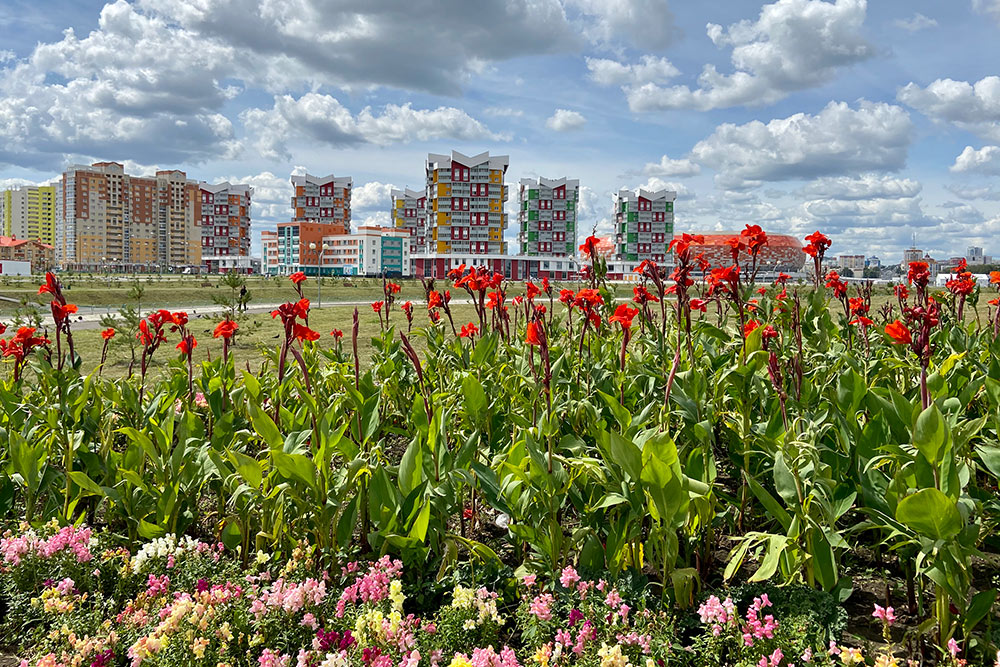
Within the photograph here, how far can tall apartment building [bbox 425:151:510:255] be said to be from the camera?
6438 centimetres

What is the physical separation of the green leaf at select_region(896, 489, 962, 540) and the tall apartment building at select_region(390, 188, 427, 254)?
245 ft

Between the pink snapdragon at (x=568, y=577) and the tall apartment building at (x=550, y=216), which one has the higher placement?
the tall apartment building at (x=550, y=216)

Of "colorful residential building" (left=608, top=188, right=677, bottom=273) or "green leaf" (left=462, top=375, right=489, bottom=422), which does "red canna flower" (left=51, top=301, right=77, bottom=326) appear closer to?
"green leaf" (left=462, top=375, right=489, bottom=422)

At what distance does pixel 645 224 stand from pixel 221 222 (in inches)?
2342

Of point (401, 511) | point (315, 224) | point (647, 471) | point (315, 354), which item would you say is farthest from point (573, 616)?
point (315, 224)

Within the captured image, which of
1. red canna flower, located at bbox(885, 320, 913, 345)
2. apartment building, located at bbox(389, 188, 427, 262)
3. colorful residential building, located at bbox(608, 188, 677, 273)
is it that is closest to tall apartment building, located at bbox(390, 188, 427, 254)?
apartment building, located at bbox(389, 188, 427, 262)

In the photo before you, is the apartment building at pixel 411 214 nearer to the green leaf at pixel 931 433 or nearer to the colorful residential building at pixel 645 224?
the colorful residential building at pixel 645 224

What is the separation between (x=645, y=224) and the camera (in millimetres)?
78375

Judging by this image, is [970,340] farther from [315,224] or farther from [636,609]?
[315,224]

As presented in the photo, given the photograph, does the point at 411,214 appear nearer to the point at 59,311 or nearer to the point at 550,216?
the point at 550,216

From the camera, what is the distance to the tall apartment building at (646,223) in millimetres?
77938

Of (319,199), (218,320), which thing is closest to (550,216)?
(319,199)

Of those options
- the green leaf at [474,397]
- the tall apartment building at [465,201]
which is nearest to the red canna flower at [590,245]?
the green leaf at [474,397]

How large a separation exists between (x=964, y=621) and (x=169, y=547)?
86.1 inches
